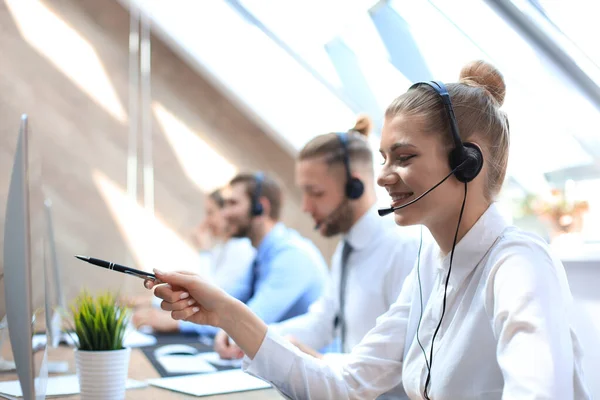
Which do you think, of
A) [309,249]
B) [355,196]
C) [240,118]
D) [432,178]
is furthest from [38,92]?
[432,178]

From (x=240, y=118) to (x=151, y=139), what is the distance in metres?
0.57

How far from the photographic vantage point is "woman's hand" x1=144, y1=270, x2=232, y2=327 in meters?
1.22

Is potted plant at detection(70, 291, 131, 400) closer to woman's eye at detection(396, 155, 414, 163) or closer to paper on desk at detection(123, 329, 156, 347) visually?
woman's eye at detection(396, 155, 414, 163)

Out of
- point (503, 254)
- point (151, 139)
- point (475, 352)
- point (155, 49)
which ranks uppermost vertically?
point (155, 49)

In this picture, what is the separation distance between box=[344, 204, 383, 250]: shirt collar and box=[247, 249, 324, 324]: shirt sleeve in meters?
0.67

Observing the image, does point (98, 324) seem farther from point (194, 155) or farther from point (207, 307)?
point (194, 155)

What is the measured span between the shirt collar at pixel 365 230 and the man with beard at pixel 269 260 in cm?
68

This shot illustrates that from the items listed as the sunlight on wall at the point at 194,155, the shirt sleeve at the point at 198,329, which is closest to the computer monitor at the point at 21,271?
the shirt sleeve at the point at 198,329

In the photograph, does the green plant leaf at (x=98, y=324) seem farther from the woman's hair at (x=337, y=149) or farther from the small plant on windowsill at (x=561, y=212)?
the small plant on windowsill at (x=561, y=212)

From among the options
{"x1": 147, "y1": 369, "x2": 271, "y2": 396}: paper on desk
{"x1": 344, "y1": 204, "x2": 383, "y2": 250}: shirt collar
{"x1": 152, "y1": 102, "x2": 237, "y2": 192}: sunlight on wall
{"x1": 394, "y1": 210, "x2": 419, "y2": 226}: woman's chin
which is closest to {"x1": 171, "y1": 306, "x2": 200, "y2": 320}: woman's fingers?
{"x1": 147, "y1": 369, "x2": 271, "y2": 396}: paper on desk

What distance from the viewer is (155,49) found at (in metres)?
4.09

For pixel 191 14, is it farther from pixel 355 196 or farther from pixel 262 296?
pixel 355 196

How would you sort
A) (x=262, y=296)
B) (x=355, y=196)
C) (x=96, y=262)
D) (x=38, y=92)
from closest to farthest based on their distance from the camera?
(x=96, y=262), (x=355, y=196), (x=262, y=296), (x=38, y=92)

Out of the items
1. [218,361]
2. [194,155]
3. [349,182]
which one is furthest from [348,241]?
[194,155]
